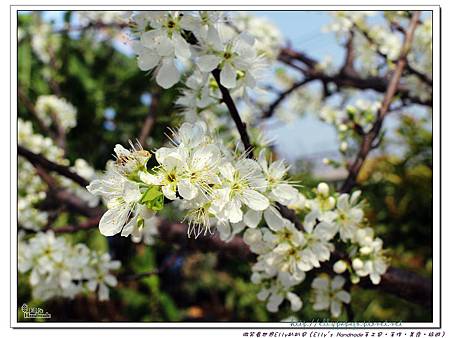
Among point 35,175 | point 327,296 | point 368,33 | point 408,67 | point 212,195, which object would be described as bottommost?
point 327,296

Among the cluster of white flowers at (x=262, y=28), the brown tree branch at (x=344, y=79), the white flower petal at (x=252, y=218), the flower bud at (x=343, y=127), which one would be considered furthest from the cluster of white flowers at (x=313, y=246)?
the cluster of white flowers at (x=262, y=28)

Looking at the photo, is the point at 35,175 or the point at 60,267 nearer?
the point at 60,267

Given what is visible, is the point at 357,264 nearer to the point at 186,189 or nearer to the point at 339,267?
the point at 339,267

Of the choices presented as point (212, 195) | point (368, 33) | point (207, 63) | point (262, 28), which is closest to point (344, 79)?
point (368, 33)

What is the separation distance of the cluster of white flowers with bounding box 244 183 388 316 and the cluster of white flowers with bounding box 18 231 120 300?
1.57 ft

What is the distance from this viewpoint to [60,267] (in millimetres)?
1289

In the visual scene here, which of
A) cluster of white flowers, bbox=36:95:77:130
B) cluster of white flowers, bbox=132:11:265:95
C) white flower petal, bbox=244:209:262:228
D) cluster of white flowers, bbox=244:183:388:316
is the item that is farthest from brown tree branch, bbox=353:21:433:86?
cluster of white flowers, bbox=36:95:77:130

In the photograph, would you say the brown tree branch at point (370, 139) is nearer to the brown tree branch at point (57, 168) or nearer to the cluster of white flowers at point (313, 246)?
the cluster of white flowers at point (313, 246)

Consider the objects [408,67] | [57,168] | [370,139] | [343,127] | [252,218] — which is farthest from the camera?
[408,67]

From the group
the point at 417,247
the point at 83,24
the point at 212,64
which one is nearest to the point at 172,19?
the point at 212,64

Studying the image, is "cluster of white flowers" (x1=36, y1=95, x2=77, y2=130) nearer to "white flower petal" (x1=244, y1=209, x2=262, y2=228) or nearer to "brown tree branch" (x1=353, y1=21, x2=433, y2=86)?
"brown tree branch" (x1=353, y1=21, x2=433, y2=86)

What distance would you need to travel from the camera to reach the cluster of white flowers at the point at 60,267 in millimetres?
1275

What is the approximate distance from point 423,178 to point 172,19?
2.89m

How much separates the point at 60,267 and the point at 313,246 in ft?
2.31
